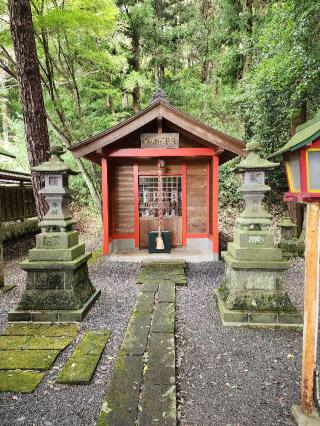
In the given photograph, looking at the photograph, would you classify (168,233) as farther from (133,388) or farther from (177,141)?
(133,388)

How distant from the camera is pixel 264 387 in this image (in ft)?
10.2

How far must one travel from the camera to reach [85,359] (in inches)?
143

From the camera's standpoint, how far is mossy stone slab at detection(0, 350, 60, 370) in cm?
348

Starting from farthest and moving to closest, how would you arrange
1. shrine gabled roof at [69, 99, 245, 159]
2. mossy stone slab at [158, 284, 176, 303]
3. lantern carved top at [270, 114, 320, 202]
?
shrine gabled roof at [69, 99, 245, 159] → mossy stone slab at [158, 284, 176, 303] → lantern carved top at [270, 114, 320, 202]

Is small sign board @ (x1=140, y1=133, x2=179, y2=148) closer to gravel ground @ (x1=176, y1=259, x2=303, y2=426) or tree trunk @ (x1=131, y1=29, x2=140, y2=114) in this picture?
gravel ground @ (x1=176, y1=259, x2=303, y2=426)

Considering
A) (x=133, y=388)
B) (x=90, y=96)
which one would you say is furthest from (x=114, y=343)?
(x=90, y=96)

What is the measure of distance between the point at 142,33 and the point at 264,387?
15169 millimetres

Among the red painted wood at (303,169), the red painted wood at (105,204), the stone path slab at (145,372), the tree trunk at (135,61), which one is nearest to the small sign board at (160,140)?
the red painted wood at (105,204)

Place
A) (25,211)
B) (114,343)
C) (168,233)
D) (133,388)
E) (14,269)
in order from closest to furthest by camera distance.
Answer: (133,388) → (114,343) → (14,269) → (168,233) → (25,211)

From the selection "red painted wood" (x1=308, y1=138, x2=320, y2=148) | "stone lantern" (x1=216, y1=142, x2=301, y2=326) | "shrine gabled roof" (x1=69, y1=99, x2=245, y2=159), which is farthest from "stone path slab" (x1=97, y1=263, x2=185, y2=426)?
"shrine gabled roof" (x1=69, y1=99, x2=245, y2=159)

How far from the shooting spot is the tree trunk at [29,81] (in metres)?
6.40

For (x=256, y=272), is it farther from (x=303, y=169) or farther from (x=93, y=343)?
(x=93, y=343)

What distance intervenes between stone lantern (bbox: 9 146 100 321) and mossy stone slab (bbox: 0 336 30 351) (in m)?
0.56

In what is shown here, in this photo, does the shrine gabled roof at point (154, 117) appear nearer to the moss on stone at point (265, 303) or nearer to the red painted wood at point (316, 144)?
the moss on stone at point (265, 303)
